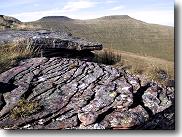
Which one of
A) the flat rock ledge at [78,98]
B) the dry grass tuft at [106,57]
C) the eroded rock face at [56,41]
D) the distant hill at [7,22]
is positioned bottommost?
the flat rock ledge at [78,98]

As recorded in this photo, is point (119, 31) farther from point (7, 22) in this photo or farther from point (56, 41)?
point (7, 22)

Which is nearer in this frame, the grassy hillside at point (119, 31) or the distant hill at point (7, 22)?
the grassy hillside at point (119, 31)

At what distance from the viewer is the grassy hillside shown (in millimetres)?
4711

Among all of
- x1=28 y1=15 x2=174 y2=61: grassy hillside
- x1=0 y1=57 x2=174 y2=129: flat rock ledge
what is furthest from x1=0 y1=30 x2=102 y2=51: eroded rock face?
x1=0 y1=57 x2=174 y2=129: flat rock ledge

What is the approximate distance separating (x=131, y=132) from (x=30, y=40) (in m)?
1.47

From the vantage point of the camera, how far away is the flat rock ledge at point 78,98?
4.41 meters

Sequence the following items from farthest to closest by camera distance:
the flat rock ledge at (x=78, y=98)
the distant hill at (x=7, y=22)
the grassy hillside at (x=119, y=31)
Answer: the distant hill at (x=7, y=22), the grassy hillside at (x=119, y=31), the flat rock ledge at (x=78, y=98)

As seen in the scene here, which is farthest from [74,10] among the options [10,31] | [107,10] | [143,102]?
[143,102]

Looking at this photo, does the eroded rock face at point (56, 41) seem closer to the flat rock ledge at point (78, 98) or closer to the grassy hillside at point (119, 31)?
the grassy hillside at point (119, 31)

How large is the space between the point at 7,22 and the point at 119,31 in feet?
4.07

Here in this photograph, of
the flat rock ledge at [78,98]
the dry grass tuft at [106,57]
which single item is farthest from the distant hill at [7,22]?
Answer: the dry grass tuft at [106,57]

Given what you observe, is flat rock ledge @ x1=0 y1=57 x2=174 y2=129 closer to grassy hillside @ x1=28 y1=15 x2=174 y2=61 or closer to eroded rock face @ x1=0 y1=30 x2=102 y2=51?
eroded rock face @ x1=0 y1=30 x2=102 y2=51

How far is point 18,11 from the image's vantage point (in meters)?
4.82

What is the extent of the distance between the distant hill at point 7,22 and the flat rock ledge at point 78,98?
19.1 inches
